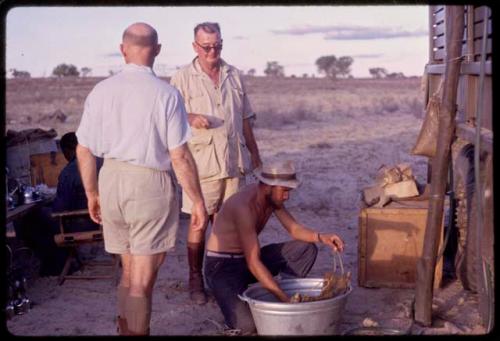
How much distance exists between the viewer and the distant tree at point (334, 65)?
6062cm

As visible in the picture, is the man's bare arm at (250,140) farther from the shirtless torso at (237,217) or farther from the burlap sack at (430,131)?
the burlap sack at (430,131)

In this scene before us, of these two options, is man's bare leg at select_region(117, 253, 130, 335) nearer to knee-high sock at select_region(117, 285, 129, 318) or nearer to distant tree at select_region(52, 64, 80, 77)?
knee-high sock at select_region(117, 285, 129, 318)

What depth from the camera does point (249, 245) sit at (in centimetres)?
508

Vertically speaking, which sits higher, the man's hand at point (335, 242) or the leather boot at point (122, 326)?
the man's hand at point (335, 242)

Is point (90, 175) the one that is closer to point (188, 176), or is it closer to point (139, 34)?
point (188, 176)

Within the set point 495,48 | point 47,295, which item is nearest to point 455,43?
point 495,48

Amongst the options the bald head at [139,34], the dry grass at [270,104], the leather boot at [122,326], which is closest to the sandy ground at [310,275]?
the leather boot at [122,326]

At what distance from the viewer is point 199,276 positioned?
6.07m

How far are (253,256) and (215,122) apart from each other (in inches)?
58.5

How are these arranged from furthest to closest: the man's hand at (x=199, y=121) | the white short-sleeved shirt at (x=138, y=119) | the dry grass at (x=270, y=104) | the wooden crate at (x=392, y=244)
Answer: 1. the dry grass at (x=270, y=104)
2. the wooden crate at (x=392, y=244)
3. the man's hand at (x=199, y=121)
4. the white short-sleeved shirt at (x=138, y=119)

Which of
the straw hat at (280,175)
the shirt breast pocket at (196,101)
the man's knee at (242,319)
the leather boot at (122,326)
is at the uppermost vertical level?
the shirt breast pocket at (196,101)

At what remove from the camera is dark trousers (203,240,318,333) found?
207 inches

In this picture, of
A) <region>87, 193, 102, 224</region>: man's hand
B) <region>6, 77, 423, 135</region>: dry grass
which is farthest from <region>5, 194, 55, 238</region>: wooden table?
<region>6, 77, 423, 135</region>: dry grass

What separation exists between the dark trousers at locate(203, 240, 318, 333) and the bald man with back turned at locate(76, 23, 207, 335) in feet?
2.51
